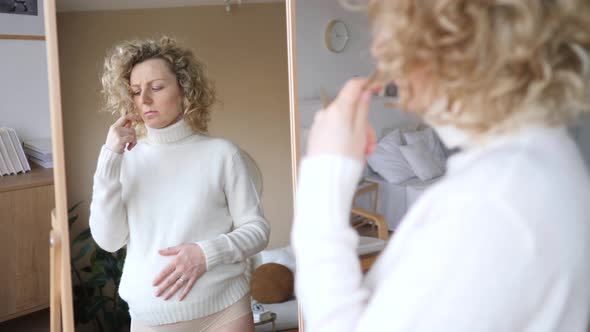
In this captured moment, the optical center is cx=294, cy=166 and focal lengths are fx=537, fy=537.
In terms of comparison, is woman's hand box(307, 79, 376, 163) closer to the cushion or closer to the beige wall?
the beige wall

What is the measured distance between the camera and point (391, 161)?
144 cm

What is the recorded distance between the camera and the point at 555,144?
0.61m

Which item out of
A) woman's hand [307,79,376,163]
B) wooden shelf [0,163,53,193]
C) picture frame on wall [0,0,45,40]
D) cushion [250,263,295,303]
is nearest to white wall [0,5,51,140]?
picture frame on wall [0,0,45,40]

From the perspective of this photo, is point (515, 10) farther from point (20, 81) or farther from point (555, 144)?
point (20, 81)

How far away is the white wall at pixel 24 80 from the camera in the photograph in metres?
1.65

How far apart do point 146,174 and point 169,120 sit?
15cm

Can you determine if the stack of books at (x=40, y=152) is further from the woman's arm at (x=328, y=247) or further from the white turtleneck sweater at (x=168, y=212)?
the woman's arm at (x=328, y=247)

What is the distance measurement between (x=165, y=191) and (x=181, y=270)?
20 cm

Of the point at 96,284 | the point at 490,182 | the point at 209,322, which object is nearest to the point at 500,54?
the point at 490,182

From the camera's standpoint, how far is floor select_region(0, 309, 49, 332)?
1.77 meters

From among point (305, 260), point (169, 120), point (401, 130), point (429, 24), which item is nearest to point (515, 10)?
point (429, 24)

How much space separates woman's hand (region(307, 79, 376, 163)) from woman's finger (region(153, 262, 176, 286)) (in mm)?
709

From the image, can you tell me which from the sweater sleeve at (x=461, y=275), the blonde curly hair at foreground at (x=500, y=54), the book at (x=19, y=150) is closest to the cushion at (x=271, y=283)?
the book at (x=19, y=150)

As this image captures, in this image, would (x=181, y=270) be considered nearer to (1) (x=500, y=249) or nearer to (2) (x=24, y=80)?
(1) (x=500, y=249)
